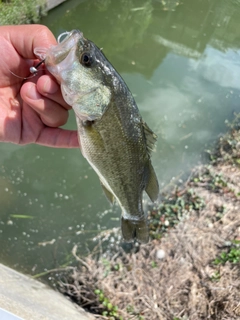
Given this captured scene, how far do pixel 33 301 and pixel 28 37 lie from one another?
2.20 metres

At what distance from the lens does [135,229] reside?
222cm

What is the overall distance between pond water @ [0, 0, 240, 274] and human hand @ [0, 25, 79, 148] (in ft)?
7.99

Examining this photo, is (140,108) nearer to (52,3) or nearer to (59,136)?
(59,136)

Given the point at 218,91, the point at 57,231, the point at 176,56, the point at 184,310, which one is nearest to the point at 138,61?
the point at 176,56

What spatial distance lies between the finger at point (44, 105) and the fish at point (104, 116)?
5.8 inches

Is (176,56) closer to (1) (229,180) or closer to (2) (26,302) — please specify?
(1) (229,180)

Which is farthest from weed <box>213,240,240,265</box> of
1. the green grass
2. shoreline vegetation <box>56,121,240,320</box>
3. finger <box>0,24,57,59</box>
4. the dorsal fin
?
the green grass

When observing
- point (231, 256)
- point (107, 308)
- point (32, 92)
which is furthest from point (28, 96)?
point (231, 256)

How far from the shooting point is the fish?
5.33ft

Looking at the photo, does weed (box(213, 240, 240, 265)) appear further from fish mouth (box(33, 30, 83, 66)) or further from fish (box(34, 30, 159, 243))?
fish mouth (box(33, 30, 83, 66))

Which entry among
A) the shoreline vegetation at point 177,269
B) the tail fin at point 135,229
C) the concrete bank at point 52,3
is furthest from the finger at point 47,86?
the concrete bank at point 52,3

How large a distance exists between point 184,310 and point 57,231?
196 cm

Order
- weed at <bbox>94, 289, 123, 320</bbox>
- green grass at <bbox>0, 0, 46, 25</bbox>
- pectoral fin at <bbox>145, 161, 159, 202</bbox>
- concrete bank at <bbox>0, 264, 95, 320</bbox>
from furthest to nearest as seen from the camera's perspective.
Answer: green grass at <bbox>0, 0, 46, 25</bbox> → weed at <bbox>94, 289, 123, 320</bbox> → concrete bank at <bbox>0, 264, 95, 320</bbox> → pectoral fin at <bbox>145, 161, 159, 202</bbox>

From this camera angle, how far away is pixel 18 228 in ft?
14.4
